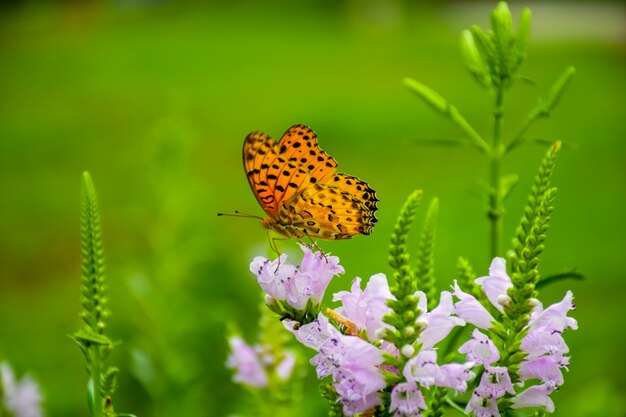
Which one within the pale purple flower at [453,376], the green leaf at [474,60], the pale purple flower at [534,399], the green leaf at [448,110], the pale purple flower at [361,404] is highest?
the green leaf at [474,60]

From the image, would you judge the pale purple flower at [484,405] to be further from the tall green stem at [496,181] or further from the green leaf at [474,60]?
the green leaf at [474,60]

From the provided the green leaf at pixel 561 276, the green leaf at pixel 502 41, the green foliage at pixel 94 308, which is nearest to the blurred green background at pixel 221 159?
the green leaf at pixel 502 41

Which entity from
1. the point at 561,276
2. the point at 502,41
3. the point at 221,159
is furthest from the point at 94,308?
the point at 221,159

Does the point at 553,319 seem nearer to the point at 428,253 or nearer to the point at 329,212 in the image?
the point at 428,253

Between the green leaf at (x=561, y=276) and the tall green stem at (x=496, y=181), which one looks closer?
the green leaf at (x=561, y=276)

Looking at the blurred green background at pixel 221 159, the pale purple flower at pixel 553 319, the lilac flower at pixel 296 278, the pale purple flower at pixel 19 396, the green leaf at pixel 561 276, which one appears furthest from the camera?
the blurred green background at pixel 221 159

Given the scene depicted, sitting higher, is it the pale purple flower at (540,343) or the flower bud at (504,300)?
the flower bud at (504,300)

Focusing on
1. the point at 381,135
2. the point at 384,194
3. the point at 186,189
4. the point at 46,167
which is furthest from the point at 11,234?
the point at 186,189
